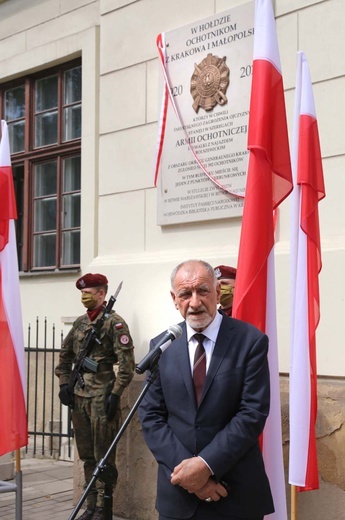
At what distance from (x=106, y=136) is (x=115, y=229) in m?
0.86

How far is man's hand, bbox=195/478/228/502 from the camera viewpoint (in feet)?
9.18

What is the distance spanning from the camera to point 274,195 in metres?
4.07

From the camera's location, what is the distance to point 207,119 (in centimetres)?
558

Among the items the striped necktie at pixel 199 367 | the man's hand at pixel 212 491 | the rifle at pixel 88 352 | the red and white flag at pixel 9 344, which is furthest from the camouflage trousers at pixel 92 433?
the man's hand at pixel 212 491

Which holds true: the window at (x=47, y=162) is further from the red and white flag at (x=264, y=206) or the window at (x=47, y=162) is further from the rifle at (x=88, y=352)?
the red and white flag at (x=264, y=206)

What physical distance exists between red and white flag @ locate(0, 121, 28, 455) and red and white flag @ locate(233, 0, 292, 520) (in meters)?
1.79

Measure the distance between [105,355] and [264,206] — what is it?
2.17 meters

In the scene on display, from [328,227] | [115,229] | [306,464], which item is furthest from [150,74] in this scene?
[306,464]

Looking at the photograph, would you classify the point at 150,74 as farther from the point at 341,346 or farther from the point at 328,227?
the point at 341,346

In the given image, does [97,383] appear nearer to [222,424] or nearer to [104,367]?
[104,367]

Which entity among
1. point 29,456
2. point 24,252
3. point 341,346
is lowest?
point 29,456

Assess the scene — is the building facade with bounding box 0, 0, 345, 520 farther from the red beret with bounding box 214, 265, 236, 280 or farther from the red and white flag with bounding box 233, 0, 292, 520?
the red and white flag with bounding box 233, 0, 292, 520

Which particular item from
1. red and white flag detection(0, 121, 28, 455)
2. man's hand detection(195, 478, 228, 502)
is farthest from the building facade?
man's hand detection(195, 478, 228, 502)

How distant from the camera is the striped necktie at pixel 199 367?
298 centimetres
